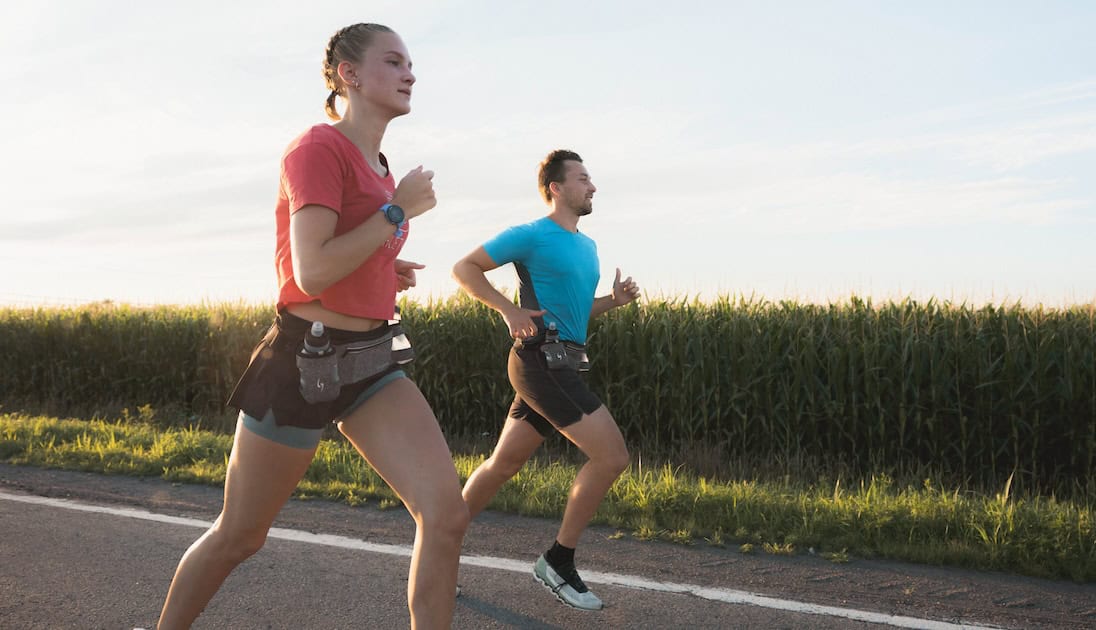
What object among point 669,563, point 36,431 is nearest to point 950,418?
point 669,563

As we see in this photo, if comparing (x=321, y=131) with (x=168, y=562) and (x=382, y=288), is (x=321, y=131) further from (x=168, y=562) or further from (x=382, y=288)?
(x=168, y=562)

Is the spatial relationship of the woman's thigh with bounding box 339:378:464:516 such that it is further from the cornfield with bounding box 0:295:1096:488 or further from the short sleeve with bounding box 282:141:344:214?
the cornfield with bounding box 0:295:1096:488

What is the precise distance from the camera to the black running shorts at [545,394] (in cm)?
462

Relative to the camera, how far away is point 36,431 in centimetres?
1037

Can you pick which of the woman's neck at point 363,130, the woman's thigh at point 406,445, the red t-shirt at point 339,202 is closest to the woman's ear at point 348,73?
the woman's neck at point 363,130

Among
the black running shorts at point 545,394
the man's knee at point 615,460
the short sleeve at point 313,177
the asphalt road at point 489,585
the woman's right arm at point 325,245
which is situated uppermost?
the short sleeve at point 313,177

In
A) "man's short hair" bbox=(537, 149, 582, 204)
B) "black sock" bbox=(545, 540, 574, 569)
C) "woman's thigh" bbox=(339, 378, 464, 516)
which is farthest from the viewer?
"man's short hair" bbox=(537, 149, 582, 204)

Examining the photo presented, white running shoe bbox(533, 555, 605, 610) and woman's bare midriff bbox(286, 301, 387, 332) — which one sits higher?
woman's bare midriff bbox(286, 301, 387, 332)

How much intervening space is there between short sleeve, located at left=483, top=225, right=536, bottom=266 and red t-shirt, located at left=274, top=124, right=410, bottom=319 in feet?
6.17

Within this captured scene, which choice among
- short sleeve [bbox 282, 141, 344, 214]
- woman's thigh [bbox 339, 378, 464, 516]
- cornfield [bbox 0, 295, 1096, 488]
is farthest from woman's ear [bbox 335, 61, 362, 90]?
cornfield [bbox 0, 295, 1096, 488]

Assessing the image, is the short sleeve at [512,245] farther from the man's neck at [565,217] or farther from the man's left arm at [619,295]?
the man's left arm at [619,295]

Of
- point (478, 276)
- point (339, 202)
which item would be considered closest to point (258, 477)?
point (339, 202)

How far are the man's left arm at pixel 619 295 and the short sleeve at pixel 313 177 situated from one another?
2.62 m

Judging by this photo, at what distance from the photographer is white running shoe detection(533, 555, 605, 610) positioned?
461cm
